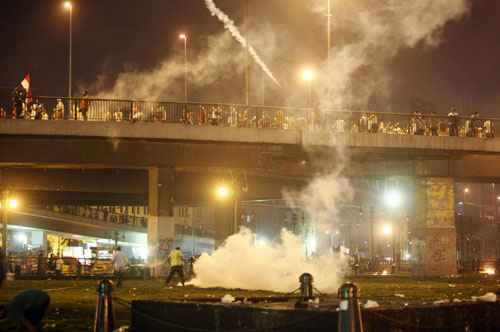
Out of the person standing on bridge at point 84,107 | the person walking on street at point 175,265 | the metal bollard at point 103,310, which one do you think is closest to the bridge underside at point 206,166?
the person standing on bridge at point 84,107

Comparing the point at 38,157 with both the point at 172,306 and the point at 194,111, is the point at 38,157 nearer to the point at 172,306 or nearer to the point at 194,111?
the point at 194,111

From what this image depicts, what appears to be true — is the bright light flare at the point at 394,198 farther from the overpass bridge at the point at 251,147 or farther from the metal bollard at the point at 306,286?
the metal bollard at the point at 306,286

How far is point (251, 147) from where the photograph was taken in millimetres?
43812

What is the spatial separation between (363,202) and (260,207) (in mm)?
53808

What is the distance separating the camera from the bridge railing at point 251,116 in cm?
4069

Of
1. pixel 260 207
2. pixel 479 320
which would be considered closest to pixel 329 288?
pixel 479 320

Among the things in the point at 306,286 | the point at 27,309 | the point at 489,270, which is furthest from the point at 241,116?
the point at 27,309

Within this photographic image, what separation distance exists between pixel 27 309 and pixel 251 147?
32.5m

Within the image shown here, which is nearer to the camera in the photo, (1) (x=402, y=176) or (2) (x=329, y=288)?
(2) (x=329, y=288)

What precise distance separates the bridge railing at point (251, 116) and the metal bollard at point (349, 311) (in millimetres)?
30584

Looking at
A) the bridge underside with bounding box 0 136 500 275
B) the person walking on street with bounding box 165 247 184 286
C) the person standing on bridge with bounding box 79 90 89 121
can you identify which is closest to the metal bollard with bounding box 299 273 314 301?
the person walking on street with bounding box 165 247 184 286

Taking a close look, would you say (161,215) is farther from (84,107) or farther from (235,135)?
(84,107)

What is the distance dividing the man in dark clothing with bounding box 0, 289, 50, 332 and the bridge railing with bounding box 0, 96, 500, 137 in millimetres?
28860

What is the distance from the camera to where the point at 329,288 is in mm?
29469
